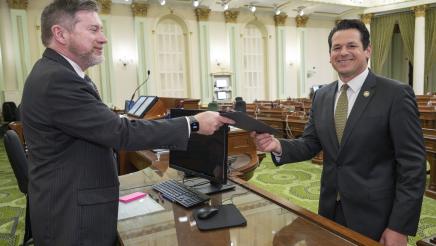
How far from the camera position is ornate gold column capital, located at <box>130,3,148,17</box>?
1171cm

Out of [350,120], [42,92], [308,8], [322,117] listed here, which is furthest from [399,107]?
[308,8]

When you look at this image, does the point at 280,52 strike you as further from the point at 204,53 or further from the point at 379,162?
the point at 379,162

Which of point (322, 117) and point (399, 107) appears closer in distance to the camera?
point (399, 107)

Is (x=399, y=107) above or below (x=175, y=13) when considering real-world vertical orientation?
below

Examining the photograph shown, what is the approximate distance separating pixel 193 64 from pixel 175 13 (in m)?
1.91

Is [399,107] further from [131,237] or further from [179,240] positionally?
[131,237]

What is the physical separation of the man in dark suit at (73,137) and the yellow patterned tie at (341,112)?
80 centimetres

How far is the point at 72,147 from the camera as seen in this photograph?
57.4 inches

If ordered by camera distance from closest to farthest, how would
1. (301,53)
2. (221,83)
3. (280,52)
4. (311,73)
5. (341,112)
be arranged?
(341,112) < (221,83) < (280,52) < (301,53) < (311,73)

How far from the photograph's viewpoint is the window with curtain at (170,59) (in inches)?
495

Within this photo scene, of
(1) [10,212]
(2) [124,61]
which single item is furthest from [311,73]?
(1) [10,212]

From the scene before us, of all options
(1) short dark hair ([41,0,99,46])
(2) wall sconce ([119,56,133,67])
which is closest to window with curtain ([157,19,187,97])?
(2) wall sconce ([119,56,133,67])

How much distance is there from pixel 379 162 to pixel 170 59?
11693 millimetres

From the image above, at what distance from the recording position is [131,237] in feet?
4.86
